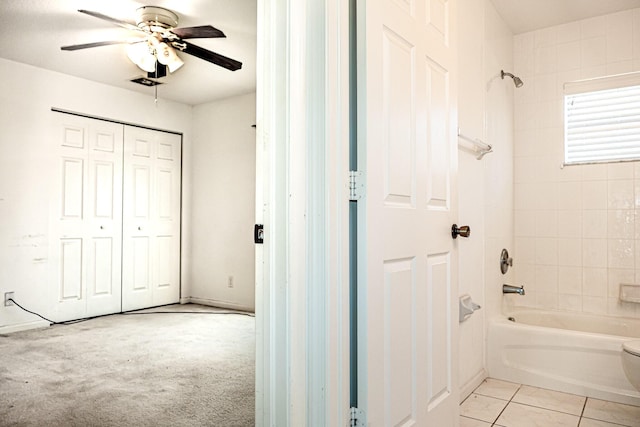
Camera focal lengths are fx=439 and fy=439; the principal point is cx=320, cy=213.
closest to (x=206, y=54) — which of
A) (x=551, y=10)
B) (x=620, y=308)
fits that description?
(x=551, y=10)

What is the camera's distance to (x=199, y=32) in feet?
9.25

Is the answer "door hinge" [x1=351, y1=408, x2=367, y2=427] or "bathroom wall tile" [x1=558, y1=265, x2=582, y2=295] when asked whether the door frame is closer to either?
"door hinge" [x1=351, y1=408, x2=367, y2=427]

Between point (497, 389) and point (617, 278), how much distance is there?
1210 mm

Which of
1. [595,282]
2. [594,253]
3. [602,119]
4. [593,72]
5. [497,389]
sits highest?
[593,72]

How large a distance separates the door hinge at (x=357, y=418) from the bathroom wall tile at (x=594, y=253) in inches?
96.8

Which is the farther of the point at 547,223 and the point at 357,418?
the point at 547,223

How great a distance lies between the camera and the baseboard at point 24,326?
12.3 feet

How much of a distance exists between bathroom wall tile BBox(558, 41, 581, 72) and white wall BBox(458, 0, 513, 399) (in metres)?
0.39

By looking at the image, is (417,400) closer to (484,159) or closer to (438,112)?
(438,112)

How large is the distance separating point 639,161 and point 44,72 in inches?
193

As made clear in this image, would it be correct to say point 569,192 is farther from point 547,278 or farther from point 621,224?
point 547,278

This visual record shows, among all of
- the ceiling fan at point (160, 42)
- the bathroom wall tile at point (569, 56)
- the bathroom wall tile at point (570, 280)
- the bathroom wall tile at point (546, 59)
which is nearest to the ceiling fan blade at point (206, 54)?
the ceiling fan at point (160, 42)

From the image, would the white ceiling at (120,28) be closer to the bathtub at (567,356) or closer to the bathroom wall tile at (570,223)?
the bathroom wall tile at (570,223)

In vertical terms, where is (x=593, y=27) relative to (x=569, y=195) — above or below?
above
